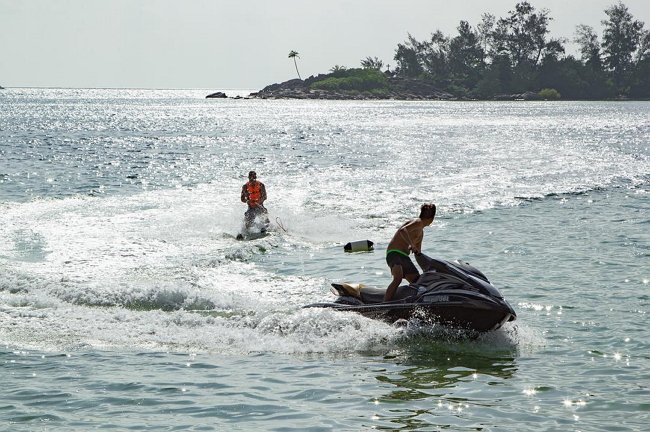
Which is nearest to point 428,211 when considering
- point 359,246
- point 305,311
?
point 359,246

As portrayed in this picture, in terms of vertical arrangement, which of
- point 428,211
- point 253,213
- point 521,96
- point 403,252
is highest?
point 521,96

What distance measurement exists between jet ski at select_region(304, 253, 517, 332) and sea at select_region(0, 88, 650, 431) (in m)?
0.21

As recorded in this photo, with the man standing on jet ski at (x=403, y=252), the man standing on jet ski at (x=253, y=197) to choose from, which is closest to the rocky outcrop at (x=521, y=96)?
the man standing on jet ski at (x=253, y=197)

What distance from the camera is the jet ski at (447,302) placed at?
40.0 ft

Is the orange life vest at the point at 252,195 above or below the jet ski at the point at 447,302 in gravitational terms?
above

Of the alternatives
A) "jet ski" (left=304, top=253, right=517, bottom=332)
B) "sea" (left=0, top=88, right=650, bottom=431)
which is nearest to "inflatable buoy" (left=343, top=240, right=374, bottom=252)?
"jet ski" (left=304, top=253, right=517, bottom=332)

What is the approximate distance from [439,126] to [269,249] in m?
70.1

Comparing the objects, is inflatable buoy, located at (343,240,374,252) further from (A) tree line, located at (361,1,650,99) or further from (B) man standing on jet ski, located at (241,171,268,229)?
(A) tree line, located at (361,1,650,99)

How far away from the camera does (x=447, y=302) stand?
12.3 m

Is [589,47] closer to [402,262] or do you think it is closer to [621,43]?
[621,43]

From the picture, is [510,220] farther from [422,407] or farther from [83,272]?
[422,407]

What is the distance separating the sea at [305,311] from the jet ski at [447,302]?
21 cm

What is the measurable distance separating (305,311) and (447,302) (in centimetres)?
234

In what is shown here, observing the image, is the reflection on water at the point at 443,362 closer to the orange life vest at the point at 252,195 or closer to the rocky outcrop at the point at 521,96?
the orange life vest at the point at 252,195
